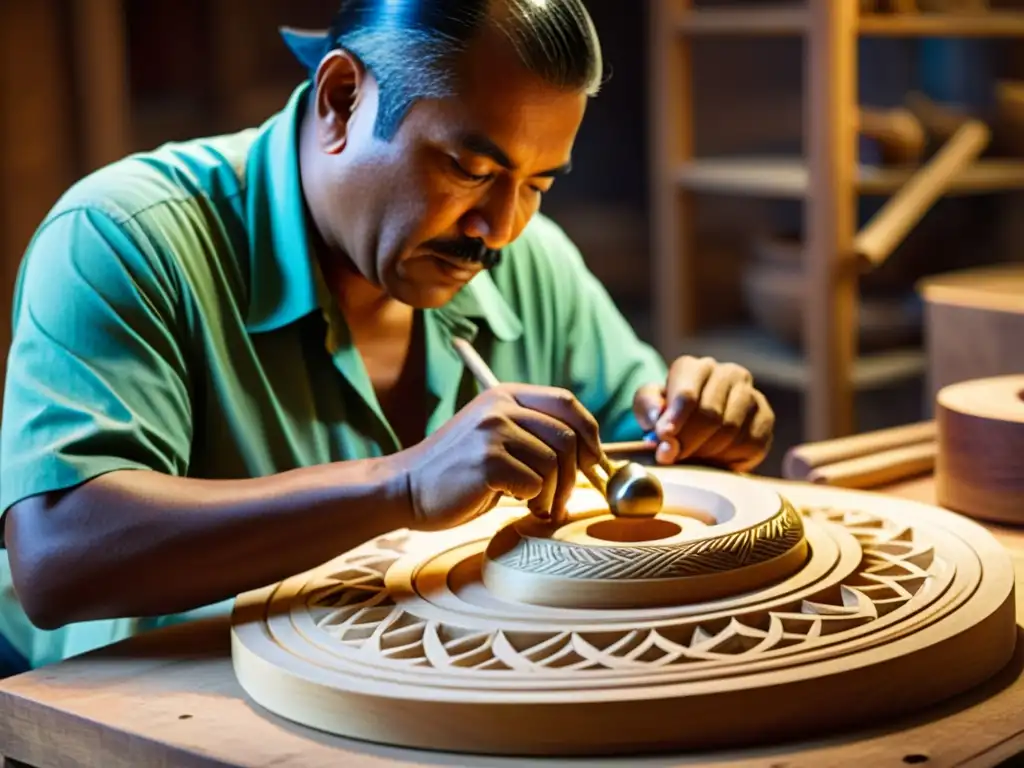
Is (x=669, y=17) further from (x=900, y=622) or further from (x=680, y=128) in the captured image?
(x=900, y=622)

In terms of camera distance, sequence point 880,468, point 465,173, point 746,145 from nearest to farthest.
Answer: point 465,173 < point 880,468 < point 746,145

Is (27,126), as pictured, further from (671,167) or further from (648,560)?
(648,560)

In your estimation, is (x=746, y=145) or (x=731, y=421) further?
(x=746, y=145)

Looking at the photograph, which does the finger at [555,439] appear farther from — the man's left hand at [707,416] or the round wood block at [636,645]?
the man's left hand at [707,416]

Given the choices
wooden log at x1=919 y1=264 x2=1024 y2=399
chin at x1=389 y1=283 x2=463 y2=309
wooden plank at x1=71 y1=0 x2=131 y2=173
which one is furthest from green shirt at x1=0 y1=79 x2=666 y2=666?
wooden plank at x1=71 y1=0 x2=131 y2=173

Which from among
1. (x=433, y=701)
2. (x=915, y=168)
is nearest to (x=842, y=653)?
(x=433, y=701)

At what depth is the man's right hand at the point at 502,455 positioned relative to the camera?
5.74 ft

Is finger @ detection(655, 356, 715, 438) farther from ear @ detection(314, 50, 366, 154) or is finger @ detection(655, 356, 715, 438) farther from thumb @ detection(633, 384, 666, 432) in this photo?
ear @ detection(314, 50, 366, 154)

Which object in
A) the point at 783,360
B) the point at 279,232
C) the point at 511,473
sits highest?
the point at 279,232

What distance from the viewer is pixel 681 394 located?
7.39 ft

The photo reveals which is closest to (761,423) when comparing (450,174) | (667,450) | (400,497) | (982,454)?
(667,450)

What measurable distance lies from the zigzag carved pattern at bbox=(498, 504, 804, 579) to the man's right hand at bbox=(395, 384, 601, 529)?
74mm

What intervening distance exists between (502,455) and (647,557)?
0.21 meters

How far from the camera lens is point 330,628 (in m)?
1.66
